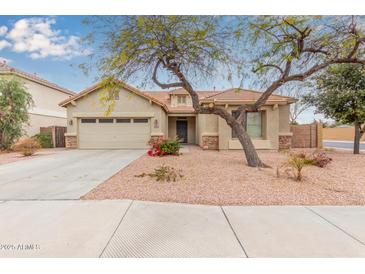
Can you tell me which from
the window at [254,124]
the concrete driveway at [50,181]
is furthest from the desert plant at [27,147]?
the window at [254,124]

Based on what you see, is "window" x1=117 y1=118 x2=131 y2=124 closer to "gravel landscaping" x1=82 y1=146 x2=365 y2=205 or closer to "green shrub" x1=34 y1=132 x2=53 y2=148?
"green shrub" x1=34 y1=132 x2=53 y2=148

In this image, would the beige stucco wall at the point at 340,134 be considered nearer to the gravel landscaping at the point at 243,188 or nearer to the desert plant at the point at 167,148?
the gravel landscaping at the point at 243,188

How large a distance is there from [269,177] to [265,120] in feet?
25.4

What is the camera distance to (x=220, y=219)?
3844 mm

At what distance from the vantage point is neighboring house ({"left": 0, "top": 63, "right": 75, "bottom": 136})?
17.2 meters

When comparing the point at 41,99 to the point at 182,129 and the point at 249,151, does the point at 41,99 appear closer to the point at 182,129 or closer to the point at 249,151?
the point at 182,129

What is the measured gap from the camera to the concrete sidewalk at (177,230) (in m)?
2.92

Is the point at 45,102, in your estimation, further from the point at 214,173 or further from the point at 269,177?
the point at 269,177

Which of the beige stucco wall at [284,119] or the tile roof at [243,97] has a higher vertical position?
the tile roof at [243,97]

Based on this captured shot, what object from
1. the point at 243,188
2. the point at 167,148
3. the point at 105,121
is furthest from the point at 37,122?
the point at 243,188

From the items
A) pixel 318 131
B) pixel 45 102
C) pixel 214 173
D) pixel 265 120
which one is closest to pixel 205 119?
pixel 265 120

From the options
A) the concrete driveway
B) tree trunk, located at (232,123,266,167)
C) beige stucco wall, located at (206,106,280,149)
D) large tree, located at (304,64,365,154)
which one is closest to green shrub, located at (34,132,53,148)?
the concrete driveway

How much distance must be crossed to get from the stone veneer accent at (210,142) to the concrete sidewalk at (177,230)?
962 centimetres

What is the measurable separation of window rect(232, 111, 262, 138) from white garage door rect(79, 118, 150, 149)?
671cm
